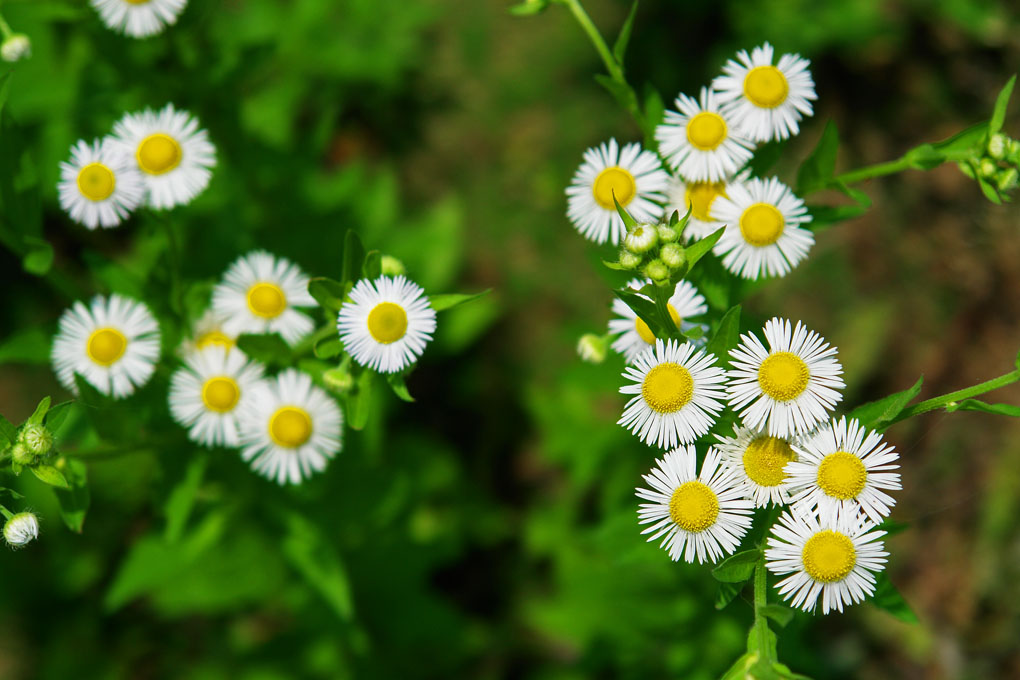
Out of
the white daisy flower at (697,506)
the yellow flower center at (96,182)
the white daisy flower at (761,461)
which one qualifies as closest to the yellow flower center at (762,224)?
the white daisy flower at (761,461)

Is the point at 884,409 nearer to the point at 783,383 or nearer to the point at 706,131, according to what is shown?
the point at 783,383

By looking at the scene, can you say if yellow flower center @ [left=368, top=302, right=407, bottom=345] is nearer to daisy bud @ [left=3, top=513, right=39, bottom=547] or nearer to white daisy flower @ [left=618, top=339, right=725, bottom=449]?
white daisy flower @ [left=618, top=339, right=725, bottom=449]

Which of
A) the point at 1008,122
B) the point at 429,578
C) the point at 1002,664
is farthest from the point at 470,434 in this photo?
the point at 1008,122

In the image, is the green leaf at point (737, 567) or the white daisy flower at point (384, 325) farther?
the white daisy flower at point (384, 325)

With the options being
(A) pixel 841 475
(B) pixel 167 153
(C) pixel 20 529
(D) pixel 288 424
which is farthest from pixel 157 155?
(A) pixel 841 475

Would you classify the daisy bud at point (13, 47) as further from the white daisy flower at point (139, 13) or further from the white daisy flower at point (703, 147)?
the white daisy flower at point (703, 147)

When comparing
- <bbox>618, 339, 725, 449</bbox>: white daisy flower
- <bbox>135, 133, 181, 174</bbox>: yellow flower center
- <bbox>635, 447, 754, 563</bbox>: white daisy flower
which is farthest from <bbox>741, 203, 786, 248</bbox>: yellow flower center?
<bbox>135, 133, 181, 174</bbox>: yellow flower center
